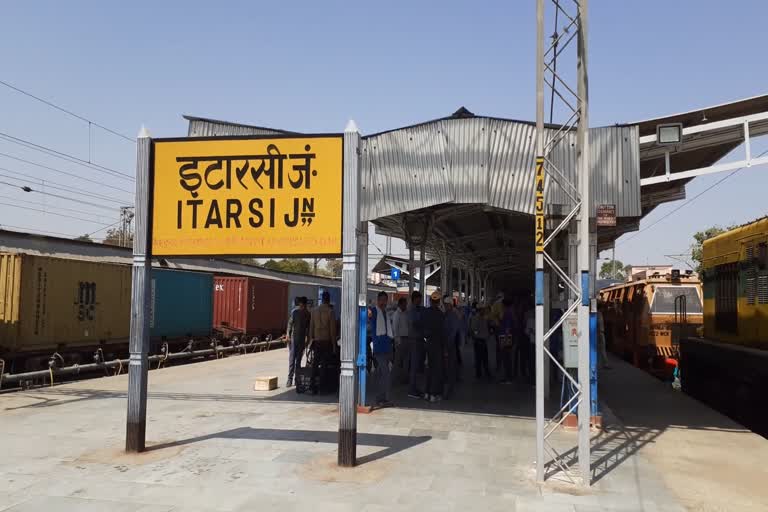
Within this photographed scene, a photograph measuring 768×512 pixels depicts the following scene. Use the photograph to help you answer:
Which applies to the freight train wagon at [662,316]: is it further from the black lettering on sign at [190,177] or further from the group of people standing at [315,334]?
the black lettering on sign at [190,177]

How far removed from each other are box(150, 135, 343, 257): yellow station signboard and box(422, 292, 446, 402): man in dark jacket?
13.6ft

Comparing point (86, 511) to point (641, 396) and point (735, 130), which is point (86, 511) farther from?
point (641, 396)

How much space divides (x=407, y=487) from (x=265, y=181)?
163 inches

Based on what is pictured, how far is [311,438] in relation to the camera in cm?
829

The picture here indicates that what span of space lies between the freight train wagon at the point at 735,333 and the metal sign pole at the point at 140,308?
354 inches

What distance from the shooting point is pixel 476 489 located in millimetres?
6207

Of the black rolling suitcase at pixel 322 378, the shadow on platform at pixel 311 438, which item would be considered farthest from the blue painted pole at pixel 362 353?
the black rolling suitcase at pixel 322 378

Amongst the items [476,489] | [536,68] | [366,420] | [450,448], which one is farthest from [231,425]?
[536,68]

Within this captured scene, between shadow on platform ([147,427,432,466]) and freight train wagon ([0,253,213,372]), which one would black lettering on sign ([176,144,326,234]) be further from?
freight train wagon ([0,253,213,372])

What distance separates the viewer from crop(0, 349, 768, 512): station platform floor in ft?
19.3

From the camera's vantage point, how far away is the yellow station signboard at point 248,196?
741 centimetres

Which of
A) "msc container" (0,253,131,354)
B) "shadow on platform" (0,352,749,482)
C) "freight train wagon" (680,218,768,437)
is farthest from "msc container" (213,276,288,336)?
"freight train wagon" (680,218,768,437)

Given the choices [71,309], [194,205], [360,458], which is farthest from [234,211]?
Answer: [71,309]

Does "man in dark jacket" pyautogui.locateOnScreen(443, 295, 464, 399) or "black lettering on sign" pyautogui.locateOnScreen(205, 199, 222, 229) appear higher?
"black lettering on sign" pyautogui.locateOnScreen(205, 199, 222, 229)
